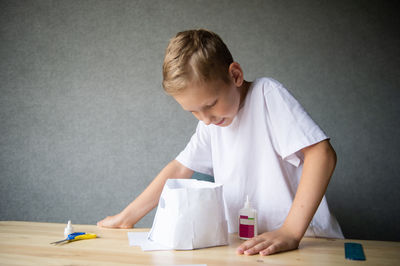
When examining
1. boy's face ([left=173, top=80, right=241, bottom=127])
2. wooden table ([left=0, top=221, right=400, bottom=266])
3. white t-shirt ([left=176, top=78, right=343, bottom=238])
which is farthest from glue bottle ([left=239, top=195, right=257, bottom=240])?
boy's face ([left=173, top=80, right=241, bottom=127])

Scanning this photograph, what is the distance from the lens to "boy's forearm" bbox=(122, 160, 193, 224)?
1.11m

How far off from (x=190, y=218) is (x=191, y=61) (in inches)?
15.3

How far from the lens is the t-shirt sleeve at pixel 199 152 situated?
1.19 m

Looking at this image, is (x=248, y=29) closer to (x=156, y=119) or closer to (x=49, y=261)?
(x=156, y=119)

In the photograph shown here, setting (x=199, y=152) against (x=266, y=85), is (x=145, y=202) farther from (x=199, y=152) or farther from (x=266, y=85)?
(x=266, y=85)

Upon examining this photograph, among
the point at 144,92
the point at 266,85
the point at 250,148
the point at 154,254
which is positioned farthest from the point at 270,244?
the point at 144,92

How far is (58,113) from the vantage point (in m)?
2.15

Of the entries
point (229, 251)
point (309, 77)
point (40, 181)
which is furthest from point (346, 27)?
point (40, 181)

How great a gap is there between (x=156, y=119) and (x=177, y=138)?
0.18 metres

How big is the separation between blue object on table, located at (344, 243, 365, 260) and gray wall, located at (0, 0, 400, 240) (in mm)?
1098

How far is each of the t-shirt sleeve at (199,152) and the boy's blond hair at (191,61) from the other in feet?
1.12

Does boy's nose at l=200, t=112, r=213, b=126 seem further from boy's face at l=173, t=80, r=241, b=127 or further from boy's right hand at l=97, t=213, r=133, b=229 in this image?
boy's right hand at l=97, t=213, r=133, b=229

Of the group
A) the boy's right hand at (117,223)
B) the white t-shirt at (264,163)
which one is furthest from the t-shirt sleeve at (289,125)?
the boy's right hand at (117,223)

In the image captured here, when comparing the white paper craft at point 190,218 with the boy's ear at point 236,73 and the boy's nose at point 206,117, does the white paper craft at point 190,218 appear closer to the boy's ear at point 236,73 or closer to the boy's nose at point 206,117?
the boy's nose at point 206,117
